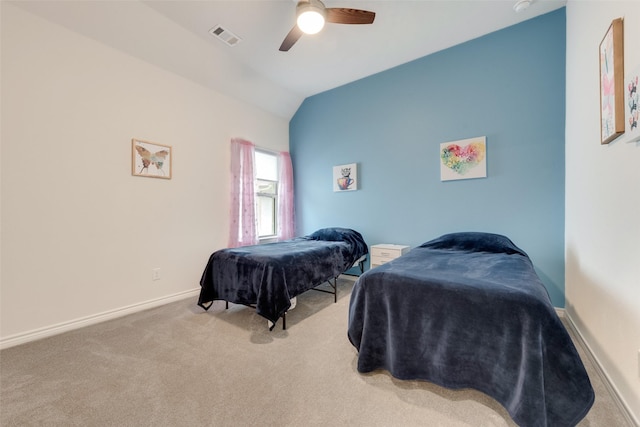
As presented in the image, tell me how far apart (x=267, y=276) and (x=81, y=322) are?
187 centimetres

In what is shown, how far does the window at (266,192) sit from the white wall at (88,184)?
0.94 m

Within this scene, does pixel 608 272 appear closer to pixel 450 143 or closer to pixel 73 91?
pixel 450 143

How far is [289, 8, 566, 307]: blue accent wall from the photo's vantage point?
8.89 ft

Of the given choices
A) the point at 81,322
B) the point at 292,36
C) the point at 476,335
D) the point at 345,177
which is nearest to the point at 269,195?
the point at 345,177

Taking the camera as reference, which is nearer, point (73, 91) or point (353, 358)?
point (353, 358)

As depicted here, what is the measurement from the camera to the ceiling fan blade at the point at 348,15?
85.1 inches

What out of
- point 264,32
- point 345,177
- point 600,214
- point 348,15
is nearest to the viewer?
point 600,214

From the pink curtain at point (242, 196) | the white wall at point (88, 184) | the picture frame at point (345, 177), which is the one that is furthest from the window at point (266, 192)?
the picture frame at point (345, 177)

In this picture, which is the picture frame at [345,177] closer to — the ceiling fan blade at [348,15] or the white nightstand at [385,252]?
the white nightstand at [385,252]

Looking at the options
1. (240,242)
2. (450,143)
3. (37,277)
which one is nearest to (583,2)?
(450,143)

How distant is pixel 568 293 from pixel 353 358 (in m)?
2.27

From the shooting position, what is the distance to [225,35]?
293 centimetres

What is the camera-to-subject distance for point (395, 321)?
5.36ft

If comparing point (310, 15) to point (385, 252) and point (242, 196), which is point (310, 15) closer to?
point (242, 196)
